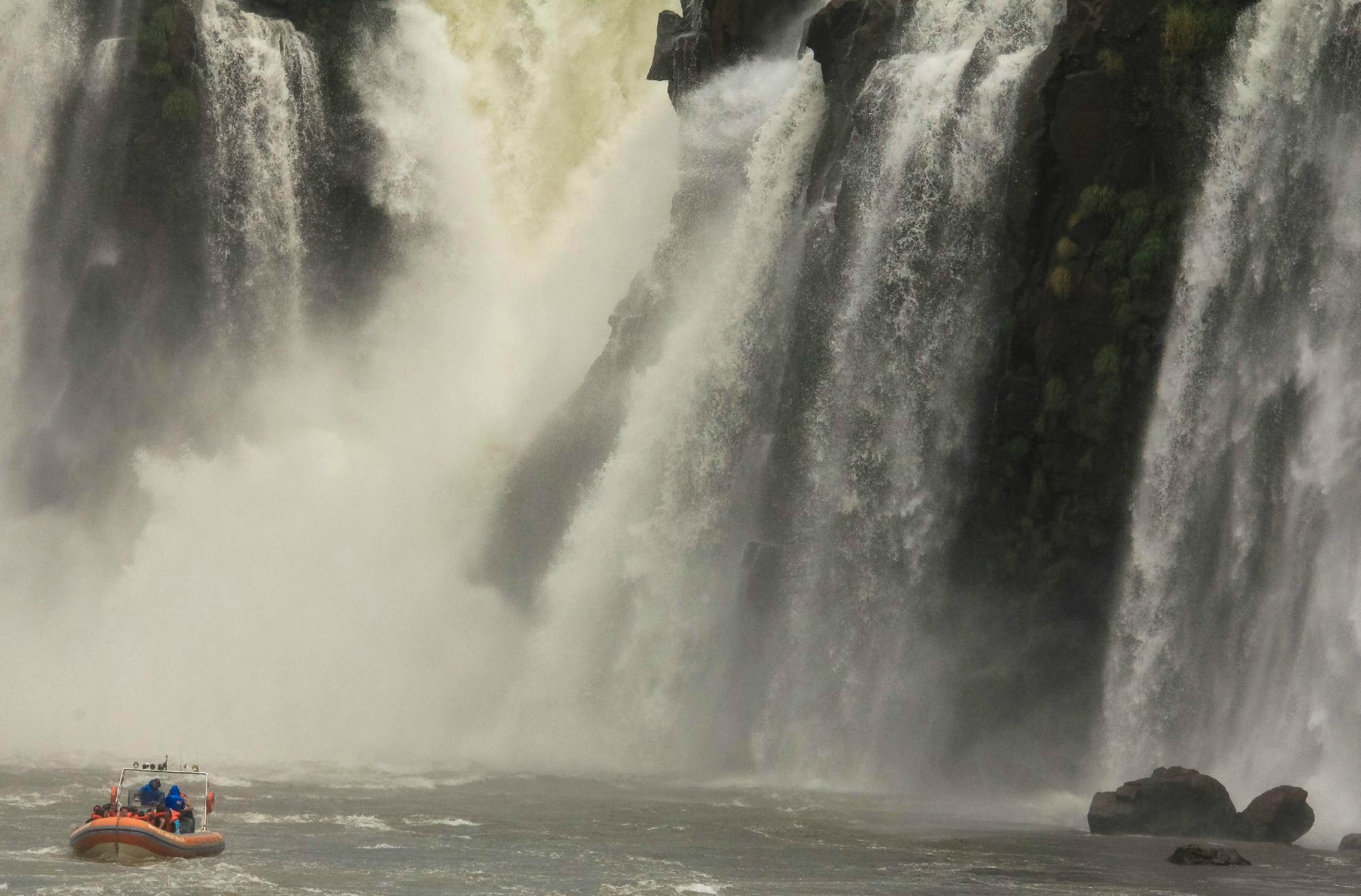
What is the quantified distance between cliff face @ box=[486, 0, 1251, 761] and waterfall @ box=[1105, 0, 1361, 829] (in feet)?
2.58

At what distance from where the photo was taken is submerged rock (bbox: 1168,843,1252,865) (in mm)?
32969

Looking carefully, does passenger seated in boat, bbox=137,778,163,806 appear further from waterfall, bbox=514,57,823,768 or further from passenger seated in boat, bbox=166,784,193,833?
waterfall, bbox=514,57,823,768

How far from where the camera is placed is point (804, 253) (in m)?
48.3

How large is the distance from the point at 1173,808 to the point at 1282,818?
1.85 meters

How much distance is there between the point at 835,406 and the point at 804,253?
12.8 feet

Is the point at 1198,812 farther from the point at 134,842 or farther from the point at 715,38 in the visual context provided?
the point at 715,38

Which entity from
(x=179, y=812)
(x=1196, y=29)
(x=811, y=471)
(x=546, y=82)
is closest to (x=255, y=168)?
(x=546, y=82)

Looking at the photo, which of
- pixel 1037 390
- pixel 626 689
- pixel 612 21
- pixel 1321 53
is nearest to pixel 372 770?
pixel 626 689

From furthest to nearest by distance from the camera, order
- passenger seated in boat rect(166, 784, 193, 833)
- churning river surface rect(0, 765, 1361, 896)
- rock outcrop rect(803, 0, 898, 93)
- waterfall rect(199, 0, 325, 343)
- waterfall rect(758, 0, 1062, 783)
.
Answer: waterfall rect(199, 0, 325, 343)
rock outcrop rect(803, 0, 898, 93)
waterfall rect(758, 0, 1062, 783)
passenger seated in boat rect(166, 784, 193, 833)
churning river surface rect(0, 765, 1361, 896)

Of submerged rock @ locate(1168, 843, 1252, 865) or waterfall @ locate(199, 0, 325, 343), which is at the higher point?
waterfall @ locate(199, 0, 325, 343)

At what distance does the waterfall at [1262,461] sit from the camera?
39688mm

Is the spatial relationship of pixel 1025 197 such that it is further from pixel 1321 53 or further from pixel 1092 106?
pixel 1321 53

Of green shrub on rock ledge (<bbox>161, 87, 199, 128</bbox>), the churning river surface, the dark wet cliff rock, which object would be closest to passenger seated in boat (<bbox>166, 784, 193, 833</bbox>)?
the churning river surface

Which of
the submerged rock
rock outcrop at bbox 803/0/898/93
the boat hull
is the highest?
rock outcrop at bbox 803/0/898/93
